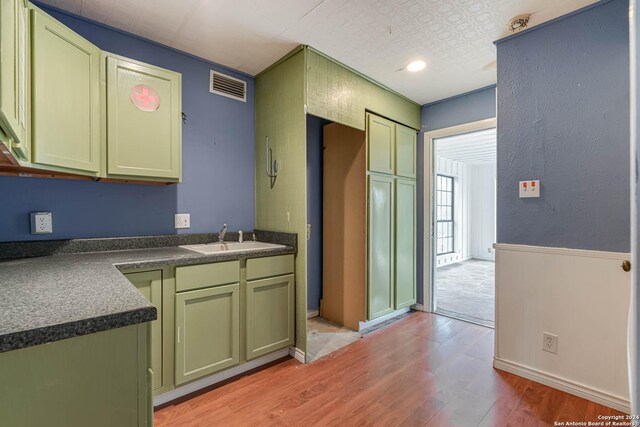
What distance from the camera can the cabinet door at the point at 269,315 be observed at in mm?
2197

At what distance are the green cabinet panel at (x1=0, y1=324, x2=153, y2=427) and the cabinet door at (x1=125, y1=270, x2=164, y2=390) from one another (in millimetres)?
927

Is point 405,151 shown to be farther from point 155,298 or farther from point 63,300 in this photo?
point 63,300

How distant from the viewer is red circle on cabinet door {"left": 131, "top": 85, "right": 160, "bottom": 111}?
194 centimetres

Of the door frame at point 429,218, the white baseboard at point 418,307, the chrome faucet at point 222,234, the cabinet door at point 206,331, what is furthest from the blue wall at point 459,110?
the cabinet door at point 206,331

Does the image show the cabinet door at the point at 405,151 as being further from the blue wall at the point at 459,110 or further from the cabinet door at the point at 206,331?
the cabinet door at the point at 206,331

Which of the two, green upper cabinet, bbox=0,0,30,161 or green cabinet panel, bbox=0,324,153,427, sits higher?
green upper cabinet, bbox=0,0,30,161

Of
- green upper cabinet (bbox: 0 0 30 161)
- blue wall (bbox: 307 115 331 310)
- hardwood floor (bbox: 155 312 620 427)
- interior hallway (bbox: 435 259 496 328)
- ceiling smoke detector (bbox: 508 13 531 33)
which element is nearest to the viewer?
green upper cabinet (bbox: 0 0 30 161)

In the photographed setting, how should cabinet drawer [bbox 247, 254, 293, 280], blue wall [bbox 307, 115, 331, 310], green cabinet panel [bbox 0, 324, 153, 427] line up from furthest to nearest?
blue wall [bbox 307, 115, 331, 310], cabinet drawer [bbox 247, 254, 293, 280], green cabinet panel [bbox 0, 324, 153, 427]

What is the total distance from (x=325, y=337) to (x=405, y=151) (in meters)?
2.13

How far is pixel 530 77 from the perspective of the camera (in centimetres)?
214

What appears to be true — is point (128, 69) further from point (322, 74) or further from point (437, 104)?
point (437, 104)

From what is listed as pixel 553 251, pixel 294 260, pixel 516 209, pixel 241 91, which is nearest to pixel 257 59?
pixel 241 91

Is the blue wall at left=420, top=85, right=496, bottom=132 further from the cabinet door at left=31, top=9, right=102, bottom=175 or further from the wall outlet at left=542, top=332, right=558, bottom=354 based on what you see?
the cabinet door at left=31, top=9, right=102, bottom=175

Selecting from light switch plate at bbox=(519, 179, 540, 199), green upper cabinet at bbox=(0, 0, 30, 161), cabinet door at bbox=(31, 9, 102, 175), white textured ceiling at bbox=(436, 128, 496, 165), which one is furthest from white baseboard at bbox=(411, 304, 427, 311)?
green upper cabinet at bbox=(0, 0, 30, 161)
